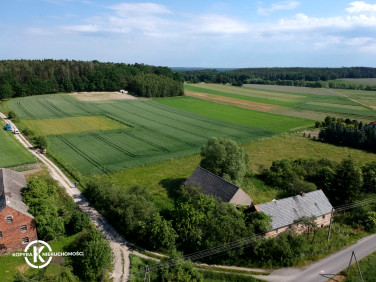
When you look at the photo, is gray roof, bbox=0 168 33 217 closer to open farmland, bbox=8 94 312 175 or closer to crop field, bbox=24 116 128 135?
open farmland, bbox=8 94 312 175

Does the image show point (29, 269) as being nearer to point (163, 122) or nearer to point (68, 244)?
point (68, 244)

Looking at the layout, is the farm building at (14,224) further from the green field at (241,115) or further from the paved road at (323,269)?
the green field at (241,115)

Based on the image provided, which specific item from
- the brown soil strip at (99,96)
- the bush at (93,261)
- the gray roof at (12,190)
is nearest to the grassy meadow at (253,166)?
the bush at (93,261)

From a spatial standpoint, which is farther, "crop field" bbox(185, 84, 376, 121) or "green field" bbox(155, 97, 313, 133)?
"crop field" bbox(185, 84, 376, 121)

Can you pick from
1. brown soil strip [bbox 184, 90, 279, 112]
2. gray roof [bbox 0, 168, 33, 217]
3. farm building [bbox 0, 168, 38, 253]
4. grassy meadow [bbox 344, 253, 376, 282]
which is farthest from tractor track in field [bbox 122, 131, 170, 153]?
brown soil strip [bbox 184, 90, 279, 112]

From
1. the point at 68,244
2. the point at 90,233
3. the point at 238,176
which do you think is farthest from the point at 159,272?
the point at 238,176

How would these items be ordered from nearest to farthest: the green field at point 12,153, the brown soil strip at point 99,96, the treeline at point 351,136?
the green field at point 12,153 < the treeline at point 351,136 < the brown soil strip at point 99,96
